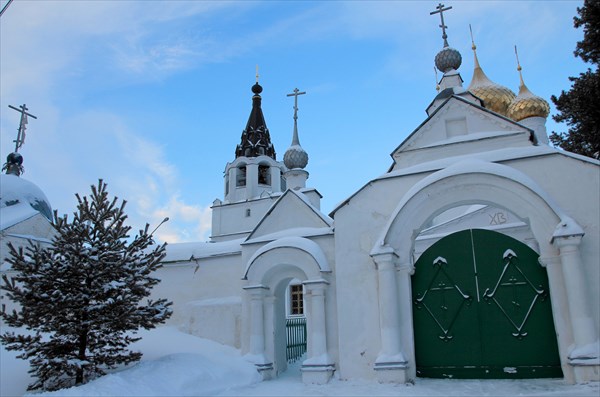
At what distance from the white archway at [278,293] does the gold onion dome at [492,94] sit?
13.0 meters

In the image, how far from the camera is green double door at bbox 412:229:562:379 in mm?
7586

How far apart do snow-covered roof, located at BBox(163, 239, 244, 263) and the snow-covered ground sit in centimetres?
263

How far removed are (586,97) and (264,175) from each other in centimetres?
2430

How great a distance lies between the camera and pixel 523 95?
1970 cm

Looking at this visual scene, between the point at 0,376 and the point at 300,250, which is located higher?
the point at 300,250

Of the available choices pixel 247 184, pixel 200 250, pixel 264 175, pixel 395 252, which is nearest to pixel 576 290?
pixel 395 252

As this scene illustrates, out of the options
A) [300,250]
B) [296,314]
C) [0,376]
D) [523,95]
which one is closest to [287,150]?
[300,250]

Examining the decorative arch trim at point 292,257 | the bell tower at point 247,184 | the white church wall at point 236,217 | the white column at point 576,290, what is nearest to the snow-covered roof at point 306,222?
the decorative arch trim at point 292,257

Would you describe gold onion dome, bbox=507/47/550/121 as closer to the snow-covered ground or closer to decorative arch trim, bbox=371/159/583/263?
decorative arch trim, bbox=371/159/583/263

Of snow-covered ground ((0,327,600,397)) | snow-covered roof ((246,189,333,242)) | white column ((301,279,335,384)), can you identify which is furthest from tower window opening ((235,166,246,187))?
white column ((301,279,335,384))

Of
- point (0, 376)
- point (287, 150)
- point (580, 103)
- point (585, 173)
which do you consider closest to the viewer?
point (585, 173)

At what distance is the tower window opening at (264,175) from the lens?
33656 millimetres

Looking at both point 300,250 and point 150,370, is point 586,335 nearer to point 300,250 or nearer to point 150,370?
point 300,250

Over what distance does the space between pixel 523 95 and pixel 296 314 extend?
13.8 meters
